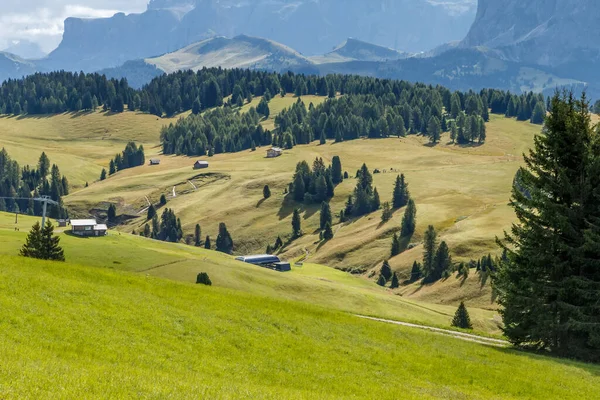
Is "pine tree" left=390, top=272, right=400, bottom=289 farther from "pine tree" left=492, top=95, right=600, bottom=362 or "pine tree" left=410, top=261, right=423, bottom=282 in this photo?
"pine tree" left=492, top=95, right=600, bottom=362

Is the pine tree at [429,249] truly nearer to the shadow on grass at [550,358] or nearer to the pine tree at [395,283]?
the pine tree at [395,283]

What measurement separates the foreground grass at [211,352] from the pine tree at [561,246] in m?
4.62

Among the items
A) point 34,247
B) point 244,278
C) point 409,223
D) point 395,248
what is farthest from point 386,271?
point 34,247

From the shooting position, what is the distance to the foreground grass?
74.0ft

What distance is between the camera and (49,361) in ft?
76.0

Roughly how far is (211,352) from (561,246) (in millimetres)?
25653

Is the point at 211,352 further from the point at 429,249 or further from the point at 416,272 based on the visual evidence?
the point at 416,272

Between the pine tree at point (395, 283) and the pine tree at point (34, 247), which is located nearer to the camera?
the pine tree at point (34, 247)

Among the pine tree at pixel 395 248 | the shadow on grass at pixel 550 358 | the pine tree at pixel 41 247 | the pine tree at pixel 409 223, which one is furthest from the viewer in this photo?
the pine tree at pixel 409 223

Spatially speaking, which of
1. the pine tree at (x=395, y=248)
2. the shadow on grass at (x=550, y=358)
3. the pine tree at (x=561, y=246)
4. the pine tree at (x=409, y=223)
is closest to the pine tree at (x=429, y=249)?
the pine tree at (x=395, y=248)

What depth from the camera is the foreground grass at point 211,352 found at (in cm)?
2255

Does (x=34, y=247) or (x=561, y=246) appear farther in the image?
(x=34, y=247)

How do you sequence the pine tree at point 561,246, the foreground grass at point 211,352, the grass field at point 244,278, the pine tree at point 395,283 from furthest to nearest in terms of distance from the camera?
the pine tree at point 395,283 → the grass field at point 244,278 → the pine tree at point 561,246 → the foreground grass at point 211,352

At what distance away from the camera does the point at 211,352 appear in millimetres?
30562
